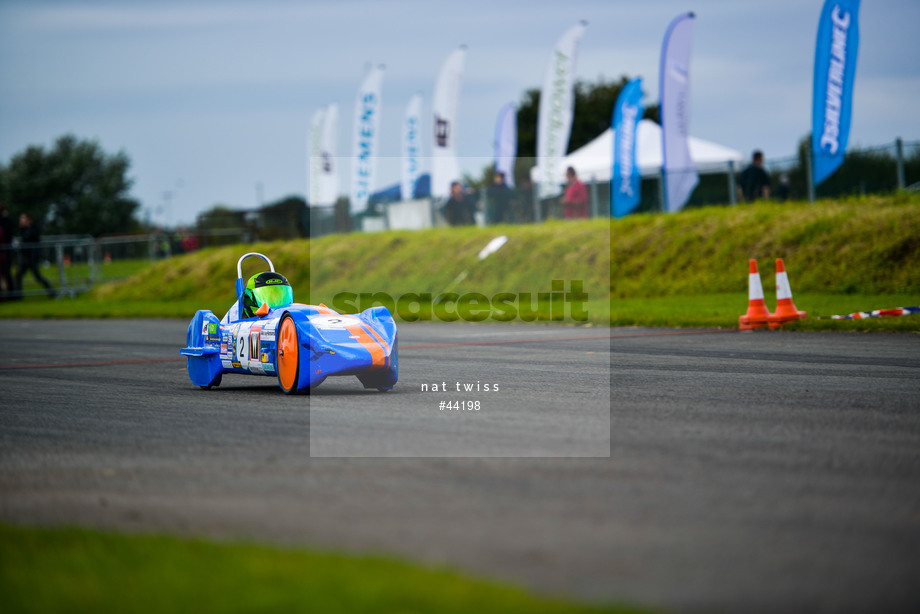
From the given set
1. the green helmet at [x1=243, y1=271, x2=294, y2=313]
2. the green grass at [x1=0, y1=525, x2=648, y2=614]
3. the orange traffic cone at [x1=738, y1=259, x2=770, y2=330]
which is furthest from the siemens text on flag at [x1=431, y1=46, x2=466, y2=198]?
the green grass at [x1=0, y1=525, x2=648, y2=614]

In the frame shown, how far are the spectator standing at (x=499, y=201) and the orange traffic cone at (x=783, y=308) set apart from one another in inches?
578

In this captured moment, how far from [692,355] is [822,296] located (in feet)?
26.0

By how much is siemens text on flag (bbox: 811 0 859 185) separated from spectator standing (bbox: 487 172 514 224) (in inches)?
359

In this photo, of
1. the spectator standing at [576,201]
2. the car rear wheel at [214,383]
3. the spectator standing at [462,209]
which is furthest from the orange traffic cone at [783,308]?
the spectator standing at [462,209]

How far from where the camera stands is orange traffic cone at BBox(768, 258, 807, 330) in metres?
15.7

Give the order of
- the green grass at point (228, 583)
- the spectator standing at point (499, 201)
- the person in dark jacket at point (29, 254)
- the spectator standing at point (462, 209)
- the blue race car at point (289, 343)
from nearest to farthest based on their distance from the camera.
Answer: the green grass at point (228, 583) < the blue race car at point (289, 343) < the spectator standing at point (499, 201) < the spectator standing at point (462, 209) < the person in dark jacket at point (29, 254)

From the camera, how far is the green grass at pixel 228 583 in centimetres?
340

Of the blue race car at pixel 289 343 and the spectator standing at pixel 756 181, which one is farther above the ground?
the spectator standing at pixel 756 181

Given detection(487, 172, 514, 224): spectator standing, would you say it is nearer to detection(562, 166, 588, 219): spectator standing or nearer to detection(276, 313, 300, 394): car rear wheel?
detection(562, 166, 588, 219): spectator standing

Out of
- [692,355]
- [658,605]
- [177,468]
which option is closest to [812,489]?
[658,605]

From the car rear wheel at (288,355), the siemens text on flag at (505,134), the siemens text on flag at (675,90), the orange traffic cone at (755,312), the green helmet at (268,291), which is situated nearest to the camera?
the car rear wheel at (288,355)

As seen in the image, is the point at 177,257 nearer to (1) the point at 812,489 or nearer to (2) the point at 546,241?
Result: (2) the point at 546,241

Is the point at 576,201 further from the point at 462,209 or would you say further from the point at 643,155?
the point at 643,155

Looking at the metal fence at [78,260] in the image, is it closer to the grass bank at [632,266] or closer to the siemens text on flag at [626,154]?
the grass bank at [632,266]
